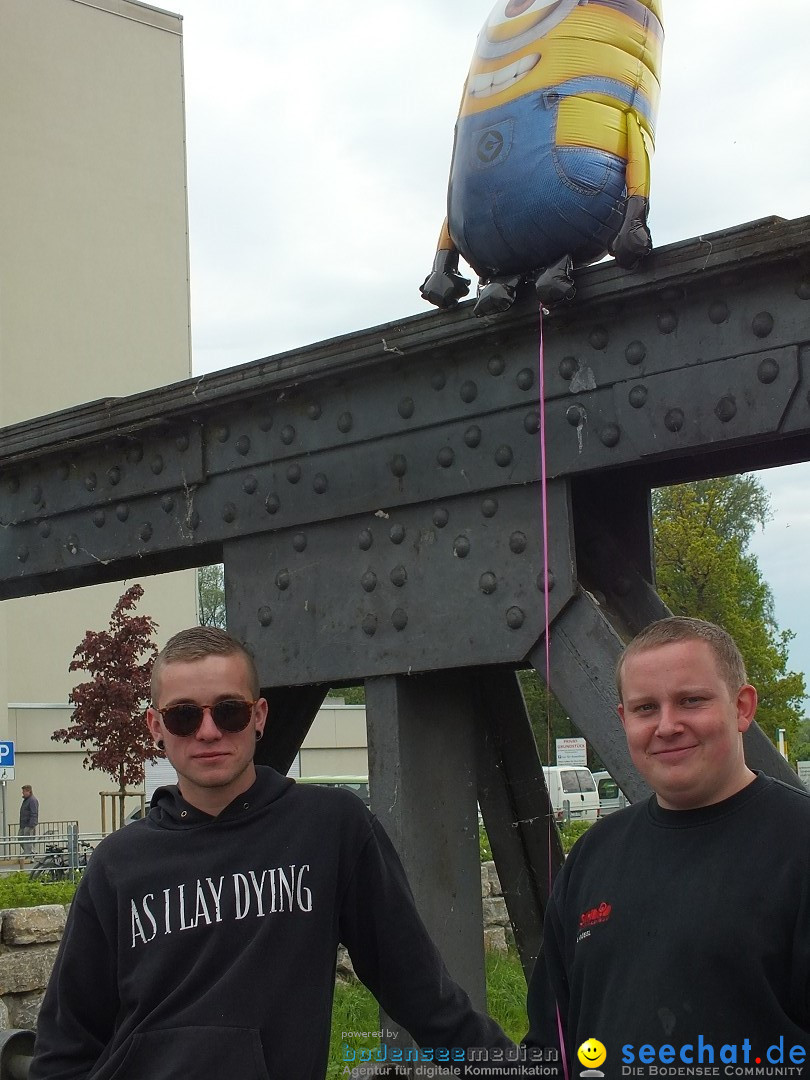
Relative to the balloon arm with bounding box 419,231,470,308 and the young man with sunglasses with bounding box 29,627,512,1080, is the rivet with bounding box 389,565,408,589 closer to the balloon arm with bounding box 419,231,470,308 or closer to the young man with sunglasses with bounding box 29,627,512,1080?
the balloon arm with bounding box 419,231,470,308

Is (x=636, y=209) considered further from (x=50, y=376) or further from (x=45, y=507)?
(x=50, y=376)

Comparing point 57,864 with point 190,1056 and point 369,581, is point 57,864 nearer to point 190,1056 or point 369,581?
point 369,581

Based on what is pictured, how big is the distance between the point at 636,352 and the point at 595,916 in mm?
1918

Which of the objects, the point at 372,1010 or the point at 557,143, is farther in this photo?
the point at 372,1010

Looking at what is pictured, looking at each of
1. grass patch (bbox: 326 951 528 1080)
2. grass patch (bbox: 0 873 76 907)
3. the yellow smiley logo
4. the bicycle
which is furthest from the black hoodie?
the bicycle

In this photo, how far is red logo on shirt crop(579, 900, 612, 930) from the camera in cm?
245

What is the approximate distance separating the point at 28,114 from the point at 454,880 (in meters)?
35.1

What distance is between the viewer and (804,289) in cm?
356

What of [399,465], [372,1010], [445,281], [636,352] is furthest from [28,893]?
[636,352]

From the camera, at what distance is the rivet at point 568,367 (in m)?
4.00

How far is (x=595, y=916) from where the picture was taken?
2.47 metres

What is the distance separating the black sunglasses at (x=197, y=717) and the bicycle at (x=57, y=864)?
12065 millimetres

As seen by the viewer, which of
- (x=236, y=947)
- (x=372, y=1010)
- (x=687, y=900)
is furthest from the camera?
(x=372, y=1010)

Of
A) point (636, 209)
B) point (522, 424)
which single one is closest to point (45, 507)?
point (522, 424)
